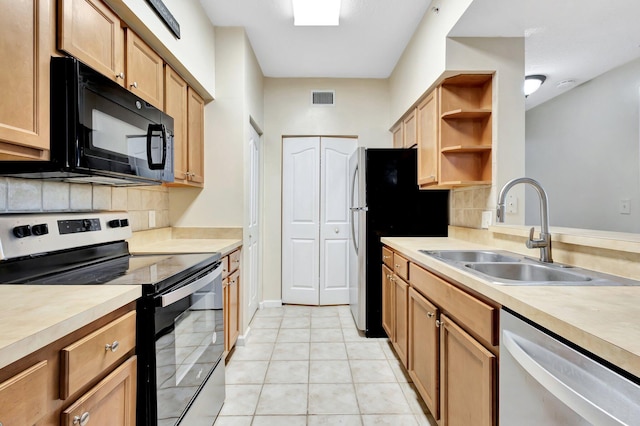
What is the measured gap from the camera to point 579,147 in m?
2.90

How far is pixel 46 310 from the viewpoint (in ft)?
2.70

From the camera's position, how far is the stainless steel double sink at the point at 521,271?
1143mm

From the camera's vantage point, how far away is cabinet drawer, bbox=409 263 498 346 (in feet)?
3.58

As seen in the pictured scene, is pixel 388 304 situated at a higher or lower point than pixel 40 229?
lower

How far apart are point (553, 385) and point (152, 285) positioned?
119 cm

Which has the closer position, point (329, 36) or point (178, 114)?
point (178, 114)

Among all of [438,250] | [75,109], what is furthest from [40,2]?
[438,250]

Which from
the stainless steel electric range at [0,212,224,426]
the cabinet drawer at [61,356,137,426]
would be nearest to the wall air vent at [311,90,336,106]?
the stainless steel electric range at [0,212,224,426]

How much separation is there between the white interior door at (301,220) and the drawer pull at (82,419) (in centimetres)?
300

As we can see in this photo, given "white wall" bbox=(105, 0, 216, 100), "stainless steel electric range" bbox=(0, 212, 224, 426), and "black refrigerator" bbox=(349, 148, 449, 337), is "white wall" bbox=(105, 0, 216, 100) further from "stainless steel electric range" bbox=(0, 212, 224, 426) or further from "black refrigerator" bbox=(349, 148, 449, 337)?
"black refrigerator" bbox=(349, 148, 449, 337)

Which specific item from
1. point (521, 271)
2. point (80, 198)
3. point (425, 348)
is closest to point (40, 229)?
point (80, 198)

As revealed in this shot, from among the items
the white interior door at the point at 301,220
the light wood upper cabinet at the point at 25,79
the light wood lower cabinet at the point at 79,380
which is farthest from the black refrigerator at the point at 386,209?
the light wood upper cabinet at the point at 25,79

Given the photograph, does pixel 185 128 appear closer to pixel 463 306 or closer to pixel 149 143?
pixel 149 143

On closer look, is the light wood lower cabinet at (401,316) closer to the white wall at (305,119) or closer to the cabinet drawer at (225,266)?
the cabinet drawer at (225,266)
